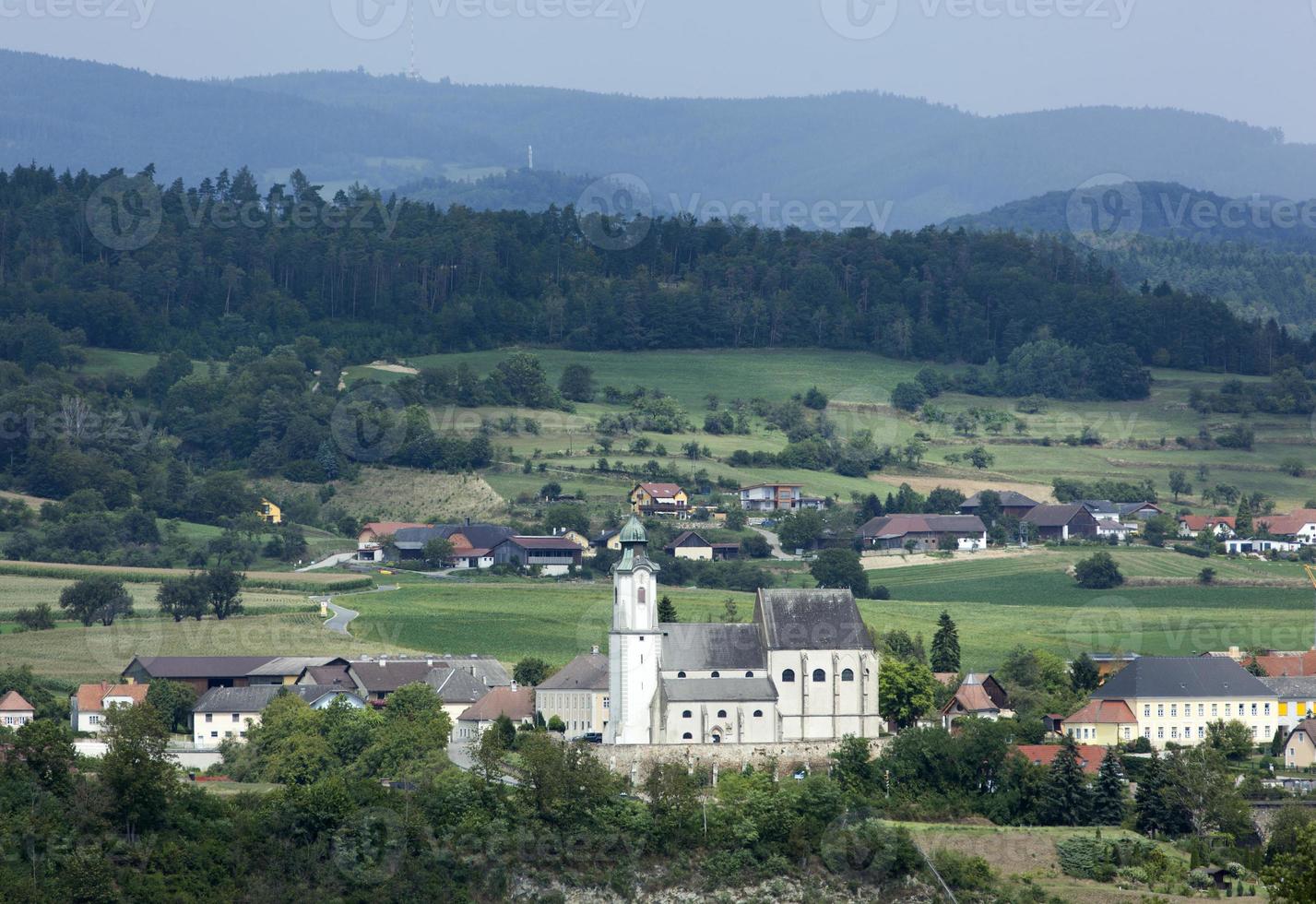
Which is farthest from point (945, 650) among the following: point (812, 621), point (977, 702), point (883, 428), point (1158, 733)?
point (883, 428)

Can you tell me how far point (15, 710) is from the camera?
70688 mm

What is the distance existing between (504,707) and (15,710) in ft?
52.6

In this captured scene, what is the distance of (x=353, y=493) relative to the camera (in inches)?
4867

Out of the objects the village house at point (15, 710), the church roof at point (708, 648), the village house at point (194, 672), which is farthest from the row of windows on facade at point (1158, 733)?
the village house at point (15, 710)

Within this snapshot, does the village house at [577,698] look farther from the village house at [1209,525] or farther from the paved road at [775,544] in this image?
the village house at [1209,525]

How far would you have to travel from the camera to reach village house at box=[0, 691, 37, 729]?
7025 cm

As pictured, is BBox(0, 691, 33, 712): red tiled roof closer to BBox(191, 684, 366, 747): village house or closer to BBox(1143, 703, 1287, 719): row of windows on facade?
BBox(191, 684, 366, 747): village house

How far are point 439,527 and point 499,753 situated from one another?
4842cm

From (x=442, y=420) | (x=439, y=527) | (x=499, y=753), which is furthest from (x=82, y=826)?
(x=442, y=420)

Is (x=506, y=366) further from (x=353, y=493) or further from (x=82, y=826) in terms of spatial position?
(x=82, y=826)

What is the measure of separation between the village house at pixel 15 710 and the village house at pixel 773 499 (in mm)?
55202

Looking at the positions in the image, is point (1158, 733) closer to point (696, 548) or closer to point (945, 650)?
point (945, 650)

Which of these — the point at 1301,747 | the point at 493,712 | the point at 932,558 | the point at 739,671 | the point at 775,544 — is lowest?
the point at 932,558

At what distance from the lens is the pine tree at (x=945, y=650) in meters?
78.1
